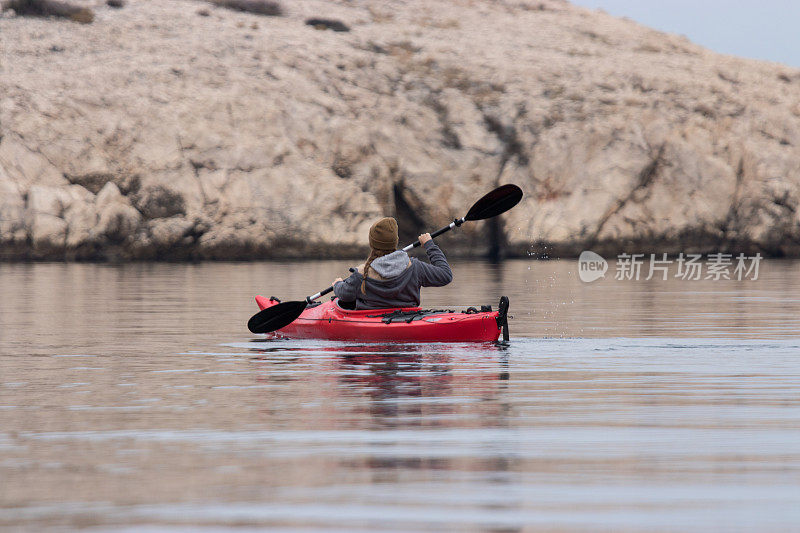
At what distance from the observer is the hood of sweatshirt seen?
10.5 m

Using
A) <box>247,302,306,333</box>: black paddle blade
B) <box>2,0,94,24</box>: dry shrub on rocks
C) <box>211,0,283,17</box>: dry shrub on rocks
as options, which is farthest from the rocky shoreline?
<box>247,302,306,333</box>: black paddle blade

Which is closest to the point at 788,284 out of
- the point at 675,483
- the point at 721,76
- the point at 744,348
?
the point at 744,348

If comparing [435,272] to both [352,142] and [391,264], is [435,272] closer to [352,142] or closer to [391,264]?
[391,264]

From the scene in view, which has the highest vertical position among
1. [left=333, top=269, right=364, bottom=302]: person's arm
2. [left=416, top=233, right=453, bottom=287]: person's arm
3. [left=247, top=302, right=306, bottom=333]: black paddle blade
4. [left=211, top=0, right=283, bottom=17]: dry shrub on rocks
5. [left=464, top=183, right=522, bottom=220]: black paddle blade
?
[left=211, top=0, right=283, bottom=17]: dry shrub on rocks

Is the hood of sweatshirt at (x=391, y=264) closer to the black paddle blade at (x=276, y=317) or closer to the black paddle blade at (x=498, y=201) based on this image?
the black paddle blade at (x=276, y=317)

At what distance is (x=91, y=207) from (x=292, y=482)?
112 feet

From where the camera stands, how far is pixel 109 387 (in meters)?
7.69

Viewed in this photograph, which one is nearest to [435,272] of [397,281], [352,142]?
[397,281]

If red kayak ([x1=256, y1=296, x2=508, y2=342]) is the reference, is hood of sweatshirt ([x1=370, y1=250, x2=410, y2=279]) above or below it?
above

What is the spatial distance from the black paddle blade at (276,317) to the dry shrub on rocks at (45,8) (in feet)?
122

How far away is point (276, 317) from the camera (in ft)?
38.8

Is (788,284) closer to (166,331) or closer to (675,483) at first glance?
(166,331)

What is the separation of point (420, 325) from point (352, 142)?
1204 inches

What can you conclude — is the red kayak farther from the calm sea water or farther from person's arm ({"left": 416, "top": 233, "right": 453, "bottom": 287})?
person's arm ({"left": 416, "top": 233, "right": 453, "bottom": 287})
